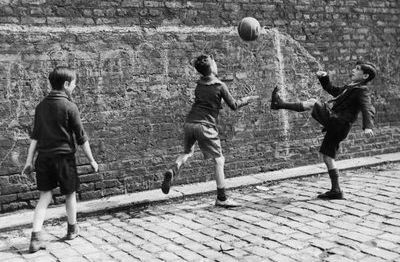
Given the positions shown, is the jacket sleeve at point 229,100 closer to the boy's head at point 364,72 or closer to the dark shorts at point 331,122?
the dark shorts at point 331,122

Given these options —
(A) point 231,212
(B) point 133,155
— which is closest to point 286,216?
(A) point 231,212

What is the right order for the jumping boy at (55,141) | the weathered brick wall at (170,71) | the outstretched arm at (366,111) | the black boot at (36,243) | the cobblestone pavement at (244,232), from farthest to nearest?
the outstretched arm at (366,111), the weathered brick wall at (170,71), the jumping boy at (55,141), the black boot at (36,243), the cobblestone pavement at (244,232)

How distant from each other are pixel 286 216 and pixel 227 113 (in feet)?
6.76

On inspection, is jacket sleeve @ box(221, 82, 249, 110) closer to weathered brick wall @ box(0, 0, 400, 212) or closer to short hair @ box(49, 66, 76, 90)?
weathered brick wall @ box(0, 0, 400, 212)

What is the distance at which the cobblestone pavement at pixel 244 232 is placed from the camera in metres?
4.02

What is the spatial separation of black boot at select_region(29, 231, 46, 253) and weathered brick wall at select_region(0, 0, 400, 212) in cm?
122

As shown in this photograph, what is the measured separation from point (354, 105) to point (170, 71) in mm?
2272

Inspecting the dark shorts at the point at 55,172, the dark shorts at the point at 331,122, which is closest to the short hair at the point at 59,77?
the dark shorts at the point at 55,172

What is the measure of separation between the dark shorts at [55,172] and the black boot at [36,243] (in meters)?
0.42

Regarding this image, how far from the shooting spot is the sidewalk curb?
511cm

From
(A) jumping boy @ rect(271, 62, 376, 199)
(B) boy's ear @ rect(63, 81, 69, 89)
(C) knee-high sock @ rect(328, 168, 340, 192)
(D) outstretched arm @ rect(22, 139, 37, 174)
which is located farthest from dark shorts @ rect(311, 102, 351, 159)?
(D) outstretched arm @ rect(22, 139, 37, 174)

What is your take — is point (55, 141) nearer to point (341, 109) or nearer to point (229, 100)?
point (229, 100)

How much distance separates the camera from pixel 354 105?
555 centimetres

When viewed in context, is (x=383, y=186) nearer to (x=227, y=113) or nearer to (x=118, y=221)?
(x=227, y=113)
